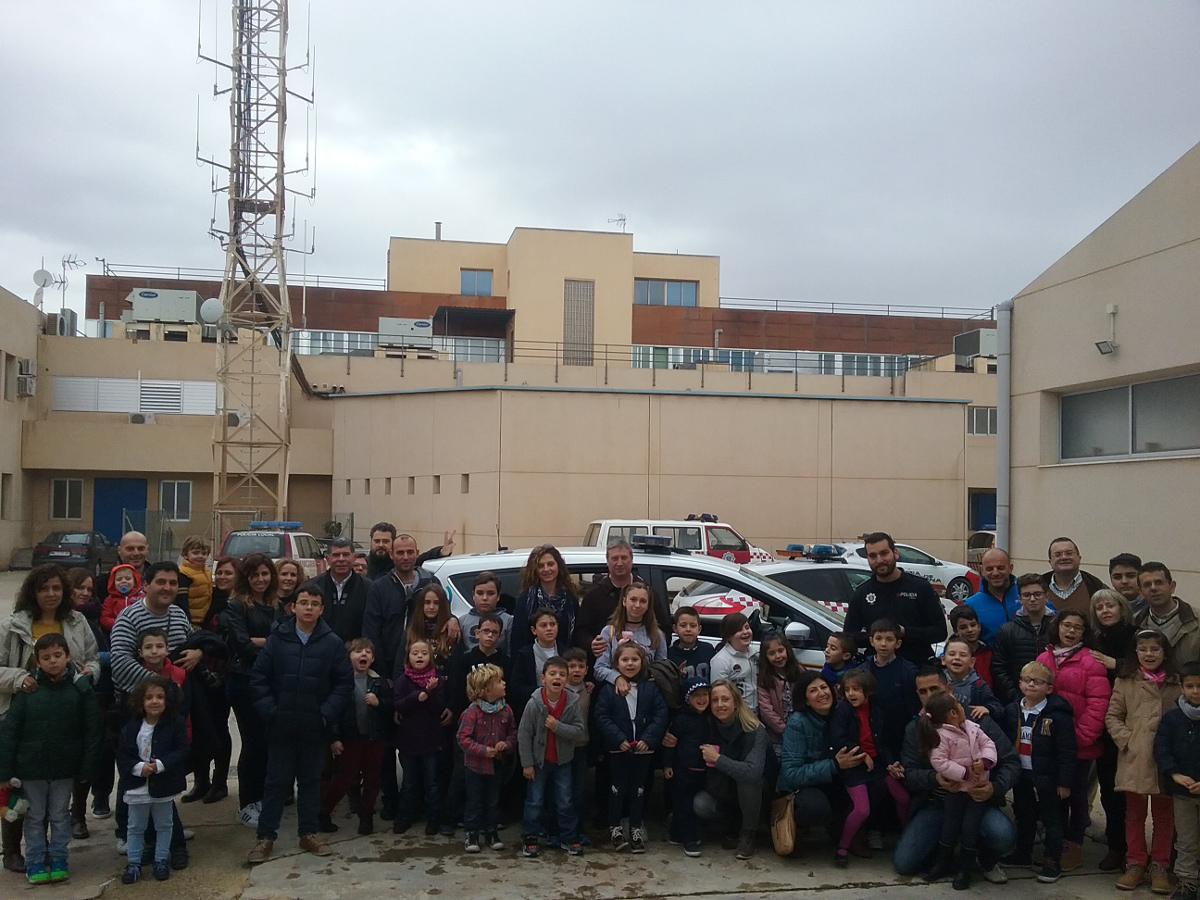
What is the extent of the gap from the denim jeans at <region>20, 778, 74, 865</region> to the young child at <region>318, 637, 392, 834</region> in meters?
1.48

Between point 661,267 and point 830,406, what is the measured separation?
77.2ft

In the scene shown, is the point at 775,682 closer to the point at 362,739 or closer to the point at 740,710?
the point at 740,710

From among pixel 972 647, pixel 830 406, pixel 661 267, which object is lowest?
pixel 972 647

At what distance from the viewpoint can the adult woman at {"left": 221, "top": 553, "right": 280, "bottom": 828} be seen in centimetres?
647

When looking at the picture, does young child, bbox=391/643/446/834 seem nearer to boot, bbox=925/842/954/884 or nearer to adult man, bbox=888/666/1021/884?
adult man, bbox=888/666/1021/884

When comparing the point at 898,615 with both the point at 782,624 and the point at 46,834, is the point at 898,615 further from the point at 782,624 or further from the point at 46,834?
the point at 46,834

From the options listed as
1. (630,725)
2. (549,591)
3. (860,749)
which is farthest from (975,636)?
(549,591)

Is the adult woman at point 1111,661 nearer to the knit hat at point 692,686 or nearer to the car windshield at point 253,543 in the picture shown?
the knit hat at point 692,686

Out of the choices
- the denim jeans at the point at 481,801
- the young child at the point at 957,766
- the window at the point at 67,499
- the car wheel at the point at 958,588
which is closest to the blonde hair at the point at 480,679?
the denim jeans at the point at 481,801

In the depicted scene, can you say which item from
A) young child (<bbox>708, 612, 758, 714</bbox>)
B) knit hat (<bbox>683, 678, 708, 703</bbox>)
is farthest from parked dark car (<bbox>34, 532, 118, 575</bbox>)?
young child (<bbox>708, 612, 758, 714</bbox>)

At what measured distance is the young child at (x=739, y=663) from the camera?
6324 millimetres

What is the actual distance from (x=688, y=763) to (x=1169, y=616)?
305cm

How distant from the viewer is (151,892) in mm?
5402

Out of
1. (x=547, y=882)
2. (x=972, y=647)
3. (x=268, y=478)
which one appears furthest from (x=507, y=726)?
(x=268, y=478)
